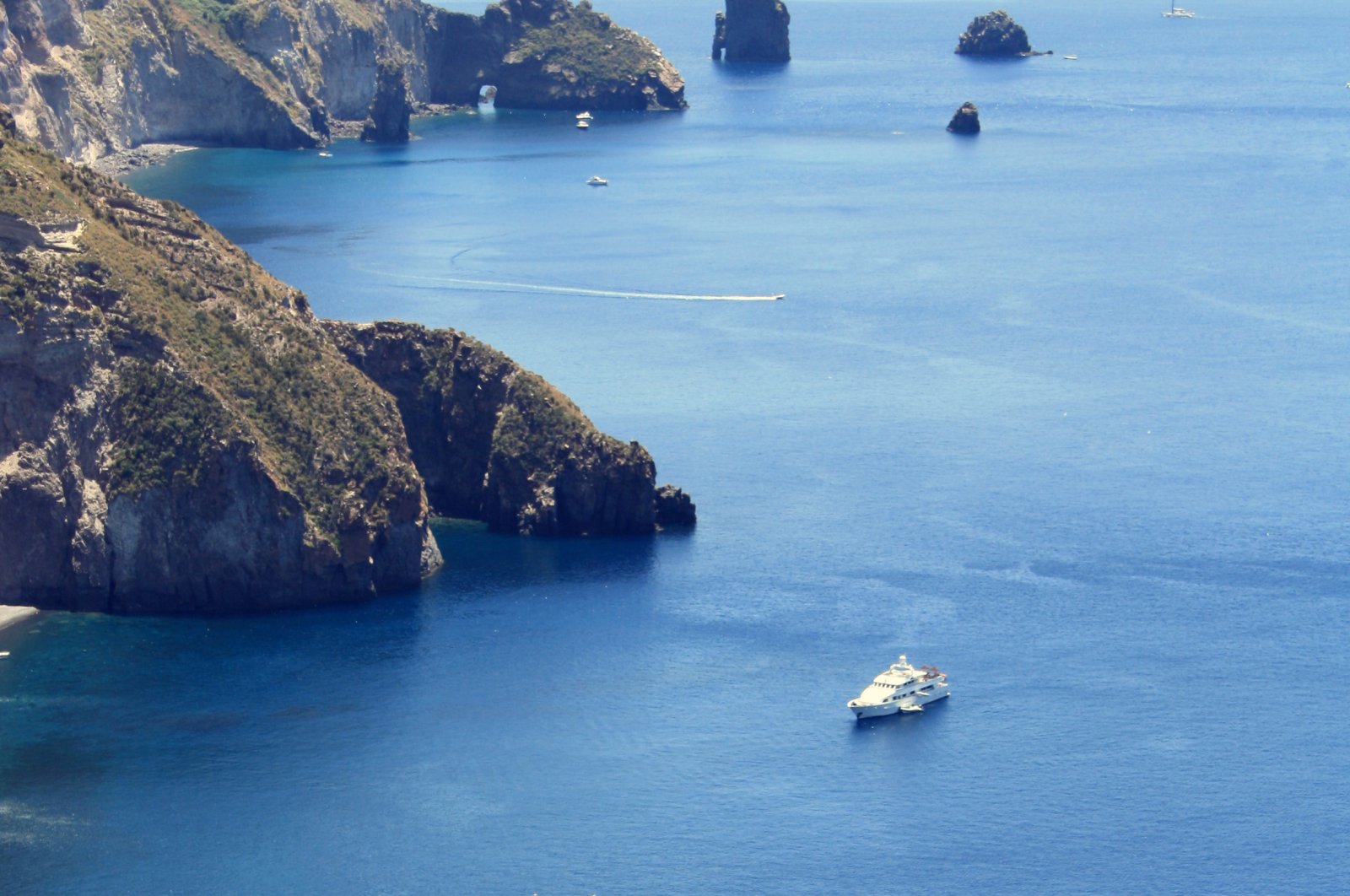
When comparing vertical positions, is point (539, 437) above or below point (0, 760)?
above

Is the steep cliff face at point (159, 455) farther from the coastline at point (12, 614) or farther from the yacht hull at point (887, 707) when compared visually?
the yacht hull at point (887, 707)

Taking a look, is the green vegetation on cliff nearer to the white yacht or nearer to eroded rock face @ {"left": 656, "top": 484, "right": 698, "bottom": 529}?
eroded rock face @ {"left": 656, "top": 484, "right": 698, "bottom": 529}

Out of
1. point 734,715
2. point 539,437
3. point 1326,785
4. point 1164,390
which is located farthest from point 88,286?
point 1164,390

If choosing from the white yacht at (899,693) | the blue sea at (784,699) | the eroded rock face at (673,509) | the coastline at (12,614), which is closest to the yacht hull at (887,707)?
the white yacht at (899,693)

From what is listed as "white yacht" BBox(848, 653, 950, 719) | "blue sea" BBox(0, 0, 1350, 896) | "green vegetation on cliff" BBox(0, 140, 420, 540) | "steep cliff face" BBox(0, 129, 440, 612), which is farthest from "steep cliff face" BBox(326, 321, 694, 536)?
"white yacht" BBox(848, 653, 950, 719)

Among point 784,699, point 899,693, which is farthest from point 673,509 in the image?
point 899,693

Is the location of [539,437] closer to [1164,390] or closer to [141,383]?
[141,383]

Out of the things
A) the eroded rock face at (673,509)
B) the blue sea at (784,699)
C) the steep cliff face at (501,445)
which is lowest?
the blue sea at (784,699)
